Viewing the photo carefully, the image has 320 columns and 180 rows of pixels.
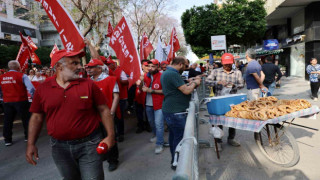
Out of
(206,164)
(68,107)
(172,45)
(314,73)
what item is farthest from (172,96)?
(314,73)

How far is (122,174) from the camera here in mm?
3936

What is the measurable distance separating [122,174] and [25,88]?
367 cm

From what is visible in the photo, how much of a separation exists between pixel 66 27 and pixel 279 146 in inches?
154

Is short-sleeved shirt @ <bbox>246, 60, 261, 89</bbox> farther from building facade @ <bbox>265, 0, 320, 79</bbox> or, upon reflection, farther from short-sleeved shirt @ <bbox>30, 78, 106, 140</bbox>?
building facade @ <bbox>265, 0, 320, 79</bbox>

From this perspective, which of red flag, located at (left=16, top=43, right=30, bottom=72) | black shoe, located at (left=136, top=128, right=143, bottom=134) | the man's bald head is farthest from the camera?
red flag, located at (left=16, top=43, right=30, bottom=72)

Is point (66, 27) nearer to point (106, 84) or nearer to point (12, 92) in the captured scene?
point (106, 84)

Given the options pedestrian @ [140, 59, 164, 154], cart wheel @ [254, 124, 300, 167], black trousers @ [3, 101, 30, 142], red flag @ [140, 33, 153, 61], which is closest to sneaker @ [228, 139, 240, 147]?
cart wheel @ [254, 124, 300, 167]

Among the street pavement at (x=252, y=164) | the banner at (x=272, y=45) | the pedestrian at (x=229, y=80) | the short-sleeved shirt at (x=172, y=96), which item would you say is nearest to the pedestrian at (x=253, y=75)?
the pedestrian at (x=229, y=80)

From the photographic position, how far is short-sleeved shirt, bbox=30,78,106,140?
7.16 ft

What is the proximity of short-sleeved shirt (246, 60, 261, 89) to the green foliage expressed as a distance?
16056mm

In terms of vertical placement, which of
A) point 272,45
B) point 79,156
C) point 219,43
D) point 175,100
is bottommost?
point 79,156

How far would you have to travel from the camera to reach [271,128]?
3.92m

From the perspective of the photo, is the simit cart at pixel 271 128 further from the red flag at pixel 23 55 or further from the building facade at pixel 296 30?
the building facade at pixel 296 30

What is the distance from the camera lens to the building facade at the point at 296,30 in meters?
17.0
